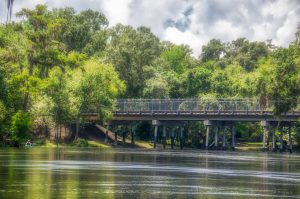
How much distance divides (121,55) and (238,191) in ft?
370

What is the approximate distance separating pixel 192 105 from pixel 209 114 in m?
4.93

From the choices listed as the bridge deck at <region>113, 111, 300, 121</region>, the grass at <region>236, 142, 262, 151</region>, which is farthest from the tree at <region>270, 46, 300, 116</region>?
the grass at <region>236, 142, 262, 151</region>

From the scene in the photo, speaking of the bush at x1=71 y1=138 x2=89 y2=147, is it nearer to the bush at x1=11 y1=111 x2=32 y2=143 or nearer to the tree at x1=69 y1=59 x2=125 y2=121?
the tree at x1=69 y1=59 x2=125 y2=121

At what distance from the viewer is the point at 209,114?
123 metres

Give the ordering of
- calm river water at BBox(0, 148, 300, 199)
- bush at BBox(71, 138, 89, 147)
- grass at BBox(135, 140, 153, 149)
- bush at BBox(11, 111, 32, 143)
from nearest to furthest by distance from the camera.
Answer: calm river water at BBox(0, 148, 300, 199) → bush at BBox(11, 111, 32, 143) → bush at BBox(71, 138, 89, 147) → grass at BBox(135, 140, 153, 149)

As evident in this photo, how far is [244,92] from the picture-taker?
14988cm

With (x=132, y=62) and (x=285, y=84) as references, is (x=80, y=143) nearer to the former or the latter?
(x=132, y=62)

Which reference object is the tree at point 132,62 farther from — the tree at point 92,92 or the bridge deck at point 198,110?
the tree at point 92,92

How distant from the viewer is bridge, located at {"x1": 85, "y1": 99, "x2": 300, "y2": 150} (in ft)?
388

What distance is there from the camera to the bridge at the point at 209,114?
118312mm

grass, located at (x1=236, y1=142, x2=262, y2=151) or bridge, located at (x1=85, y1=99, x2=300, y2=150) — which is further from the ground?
bridge, located at (x1=85, y1=99, x2=300, y2=150)

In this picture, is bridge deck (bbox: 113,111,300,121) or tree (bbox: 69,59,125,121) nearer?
tree (bbox: 69,59,125,121)

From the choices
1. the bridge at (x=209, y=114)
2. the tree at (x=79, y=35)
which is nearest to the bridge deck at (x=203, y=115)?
the bridge at (x=209, y=114)

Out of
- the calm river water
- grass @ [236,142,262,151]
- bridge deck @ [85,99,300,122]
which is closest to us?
the calm river water
